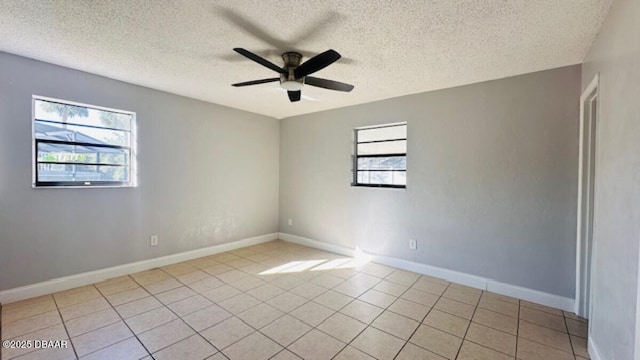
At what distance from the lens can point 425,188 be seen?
3.59 meters

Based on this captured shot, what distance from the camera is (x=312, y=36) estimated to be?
2.20 metres

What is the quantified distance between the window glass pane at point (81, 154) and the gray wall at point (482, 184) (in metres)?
3.04

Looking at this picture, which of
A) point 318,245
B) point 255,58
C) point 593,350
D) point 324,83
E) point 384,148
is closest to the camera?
point 593,350

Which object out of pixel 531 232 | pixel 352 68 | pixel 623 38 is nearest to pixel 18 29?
pixel 352 68

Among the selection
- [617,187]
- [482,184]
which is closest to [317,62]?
[617,187]

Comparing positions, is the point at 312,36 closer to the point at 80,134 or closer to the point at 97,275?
the point at 80,134

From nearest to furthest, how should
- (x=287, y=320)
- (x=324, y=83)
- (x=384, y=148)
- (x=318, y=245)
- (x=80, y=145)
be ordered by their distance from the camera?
(x=287, y=320)
(x=324, y=83)
(x=80, y=145)
(x=384, y=148)
(x=318, y=245)

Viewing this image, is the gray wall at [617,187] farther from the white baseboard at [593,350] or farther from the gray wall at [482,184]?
the gray wall at [482,184]

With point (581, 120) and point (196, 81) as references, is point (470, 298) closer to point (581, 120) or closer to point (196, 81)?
point (581, 120)

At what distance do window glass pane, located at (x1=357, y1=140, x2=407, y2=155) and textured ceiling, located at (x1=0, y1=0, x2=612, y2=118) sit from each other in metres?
0.96

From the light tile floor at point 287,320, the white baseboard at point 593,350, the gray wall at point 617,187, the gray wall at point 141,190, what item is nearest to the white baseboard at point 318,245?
the gray wall at point 141,190

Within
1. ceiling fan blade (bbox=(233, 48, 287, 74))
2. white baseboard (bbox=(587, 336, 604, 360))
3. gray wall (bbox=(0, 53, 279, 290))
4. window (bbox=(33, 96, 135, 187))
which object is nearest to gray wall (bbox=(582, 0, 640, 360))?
white baseboard (bbox=(587, 336, 604, 360))

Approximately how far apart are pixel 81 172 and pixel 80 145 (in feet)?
1.03

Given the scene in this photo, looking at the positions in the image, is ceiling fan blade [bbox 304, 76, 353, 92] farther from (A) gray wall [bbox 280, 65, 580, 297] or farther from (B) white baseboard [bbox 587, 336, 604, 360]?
(B) white baseboard [bbox 587, 336, 604, 360]
